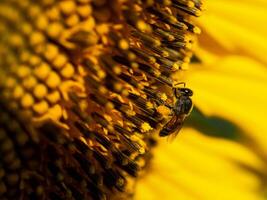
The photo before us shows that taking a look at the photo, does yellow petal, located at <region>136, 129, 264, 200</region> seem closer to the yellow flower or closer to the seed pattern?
the yellow flower

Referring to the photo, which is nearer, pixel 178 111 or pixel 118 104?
pixel 118 104

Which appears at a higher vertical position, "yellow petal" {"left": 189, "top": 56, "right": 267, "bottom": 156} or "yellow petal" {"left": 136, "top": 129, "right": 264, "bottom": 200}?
"yellow petal" {"left": 189, "top": 56, "right": 267, "bottom": 156}

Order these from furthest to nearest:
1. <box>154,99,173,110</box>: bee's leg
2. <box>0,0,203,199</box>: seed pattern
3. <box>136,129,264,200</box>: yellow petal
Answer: <box>136,129,264,200</box>: yellow petal, <box>154,99,173,110</box>: bee's leg, <box>0,0,203,199</box>: seed pattern

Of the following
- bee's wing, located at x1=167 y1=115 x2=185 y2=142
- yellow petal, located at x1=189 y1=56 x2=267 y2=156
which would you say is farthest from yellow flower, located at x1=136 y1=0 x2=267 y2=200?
bee's wing, located at x1=167 y1=115 x2=185 y2=142

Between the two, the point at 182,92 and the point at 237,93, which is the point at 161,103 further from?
the point at 237,93

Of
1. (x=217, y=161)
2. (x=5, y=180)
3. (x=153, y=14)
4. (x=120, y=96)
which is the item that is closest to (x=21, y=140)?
(x=5, y=180)

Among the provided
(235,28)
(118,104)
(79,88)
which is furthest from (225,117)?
(79,88)

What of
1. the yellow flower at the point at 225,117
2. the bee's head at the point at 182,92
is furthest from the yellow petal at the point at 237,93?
the bee's head at the point at 182,92

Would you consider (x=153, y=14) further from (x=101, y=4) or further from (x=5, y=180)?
(x=5, y=180)
